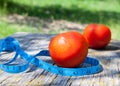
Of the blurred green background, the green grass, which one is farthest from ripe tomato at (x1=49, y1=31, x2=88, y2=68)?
the blurred green background

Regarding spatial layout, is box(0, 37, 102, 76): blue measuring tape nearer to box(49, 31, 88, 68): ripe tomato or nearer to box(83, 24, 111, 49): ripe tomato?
box(49, 31, 88, 68): ripe tomato

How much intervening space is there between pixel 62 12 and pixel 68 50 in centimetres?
692

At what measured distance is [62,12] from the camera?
348 inches

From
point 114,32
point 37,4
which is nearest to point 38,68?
point 114,32

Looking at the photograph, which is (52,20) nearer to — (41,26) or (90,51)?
(41,26)

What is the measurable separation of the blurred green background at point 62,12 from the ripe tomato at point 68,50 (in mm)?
4490

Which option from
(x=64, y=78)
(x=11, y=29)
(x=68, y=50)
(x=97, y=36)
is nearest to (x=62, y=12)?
(x=11, y=29)

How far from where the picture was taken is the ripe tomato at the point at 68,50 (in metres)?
1.95

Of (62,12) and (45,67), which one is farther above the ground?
(45,67)

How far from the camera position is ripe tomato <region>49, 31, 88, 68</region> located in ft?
6.41

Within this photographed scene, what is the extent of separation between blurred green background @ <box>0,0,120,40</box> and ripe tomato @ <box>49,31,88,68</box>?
4490mm

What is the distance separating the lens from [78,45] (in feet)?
6.44

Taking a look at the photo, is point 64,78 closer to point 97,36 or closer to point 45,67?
point 45,67

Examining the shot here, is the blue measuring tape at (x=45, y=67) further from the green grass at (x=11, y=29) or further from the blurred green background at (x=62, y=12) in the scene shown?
the blurred green background at (x=62, y=12)
